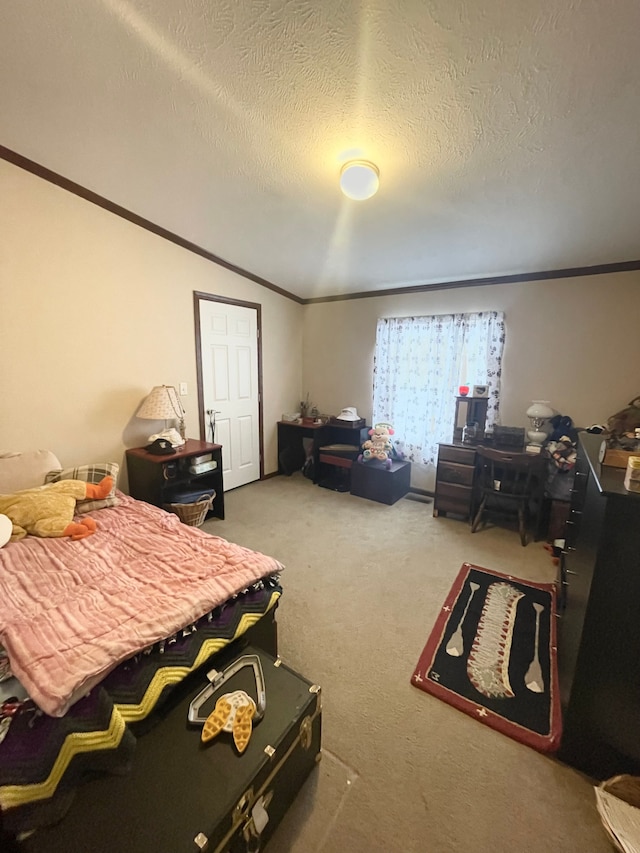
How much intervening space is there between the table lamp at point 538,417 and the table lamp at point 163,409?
9.89ft

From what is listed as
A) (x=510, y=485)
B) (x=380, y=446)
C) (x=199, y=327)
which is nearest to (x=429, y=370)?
(x=380, y=446)

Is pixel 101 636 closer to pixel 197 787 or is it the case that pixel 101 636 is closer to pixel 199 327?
pixel 197 787

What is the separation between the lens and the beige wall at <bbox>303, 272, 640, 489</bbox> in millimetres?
2838

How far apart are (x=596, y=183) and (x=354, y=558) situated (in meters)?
2.74

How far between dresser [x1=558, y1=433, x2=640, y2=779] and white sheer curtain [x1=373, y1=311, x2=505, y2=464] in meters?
2.24

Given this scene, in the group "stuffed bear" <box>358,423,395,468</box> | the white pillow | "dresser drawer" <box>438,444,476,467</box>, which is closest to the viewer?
the white pillow

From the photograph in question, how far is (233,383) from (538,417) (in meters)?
2.97

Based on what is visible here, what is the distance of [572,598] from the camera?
1.58 m

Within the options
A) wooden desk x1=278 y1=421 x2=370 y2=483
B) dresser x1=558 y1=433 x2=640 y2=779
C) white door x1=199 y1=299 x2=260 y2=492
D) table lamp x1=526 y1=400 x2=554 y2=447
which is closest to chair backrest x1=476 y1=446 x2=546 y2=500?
table lamp x1=526 y1=400 x2=554 y2=447

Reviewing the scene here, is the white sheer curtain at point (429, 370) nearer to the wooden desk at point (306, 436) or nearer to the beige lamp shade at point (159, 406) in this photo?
the wooden desk at point (306, 436)

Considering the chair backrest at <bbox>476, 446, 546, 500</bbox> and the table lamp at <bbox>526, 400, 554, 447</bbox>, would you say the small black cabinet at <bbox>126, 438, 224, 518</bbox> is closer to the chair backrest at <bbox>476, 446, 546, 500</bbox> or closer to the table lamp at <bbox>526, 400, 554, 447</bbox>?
the chair backrest at <bbox>476, 446, 546, 500</bbox>

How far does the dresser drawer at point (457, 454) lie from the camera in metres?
3.18

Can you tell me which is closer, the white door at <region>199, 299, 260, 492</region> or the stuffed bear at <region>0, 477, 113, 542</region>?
the stuffed bear at <region>0, 477, 113, 542</region>

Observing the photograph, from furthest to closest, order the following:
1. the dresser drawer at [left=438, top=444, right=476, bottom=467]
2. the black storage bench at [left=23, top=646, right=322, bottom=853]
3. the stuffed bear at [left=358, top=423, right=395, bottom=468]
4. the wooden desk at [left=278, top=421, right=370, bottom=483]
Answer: the wooden desk at [left=278, top=421, right=370, bottom=483]
the stuffed bear at [left=358, top=423, right=395, bottom=468]
the dresser drawer at [left=438, top=444, right=476, bottom=467]
the black storage bench at [left=23, top=646, right=322, bottom=853]
